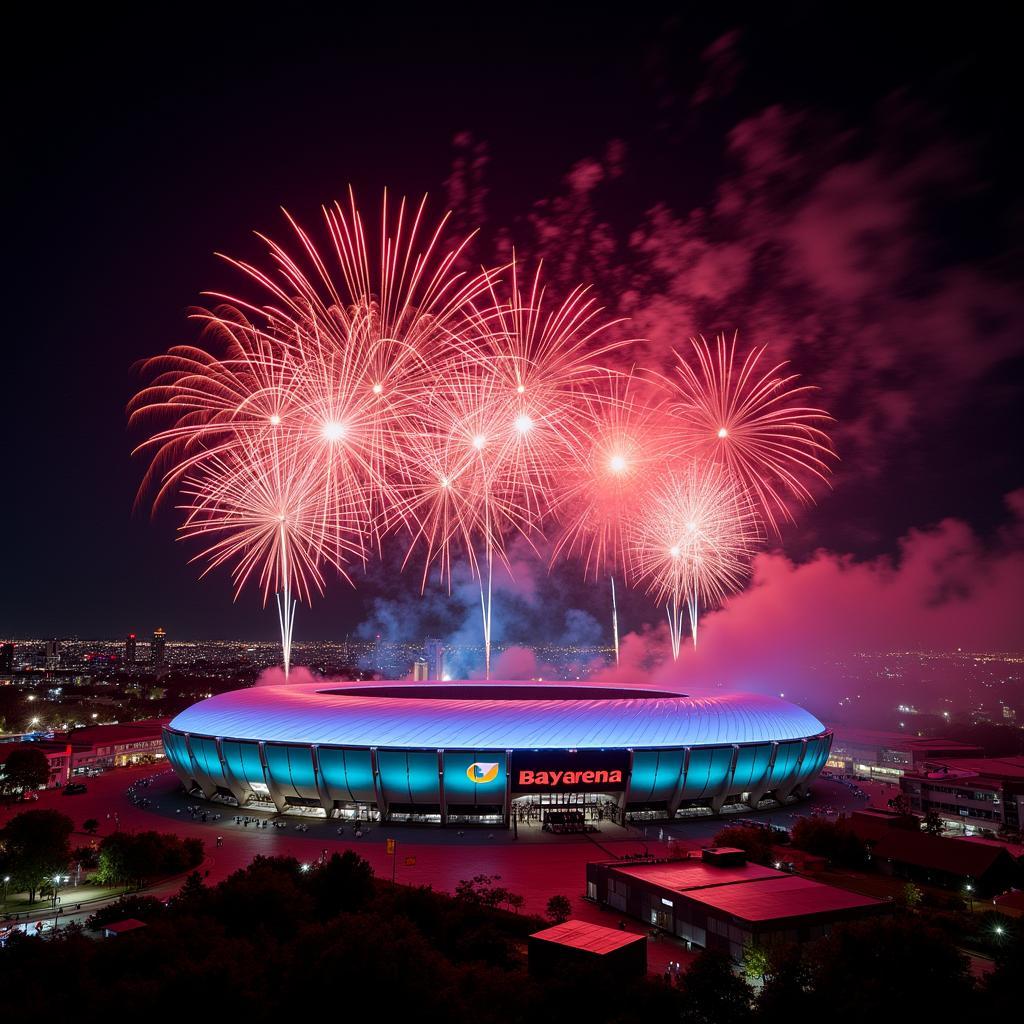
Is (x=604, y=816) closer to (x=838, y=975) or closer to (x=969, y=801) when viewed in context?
(x=969, y=801)

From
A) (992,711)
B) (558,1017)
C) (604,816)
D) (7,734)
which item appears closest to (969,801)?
(604,816)

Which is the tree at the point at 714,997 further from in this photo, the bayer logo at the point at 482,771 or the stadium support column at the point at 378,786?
the stadium support column at the point at 378,786

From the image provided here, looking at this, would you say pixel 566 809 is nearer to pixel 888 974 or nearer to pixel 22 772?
pixel 888 974

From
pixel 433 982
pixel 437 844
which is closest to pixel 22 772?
pixel 437 844

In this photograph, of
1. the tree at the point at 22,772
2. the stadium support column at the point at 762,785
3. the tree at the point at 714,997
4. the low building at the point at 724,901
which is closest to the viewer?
the tree at the point at 714,997

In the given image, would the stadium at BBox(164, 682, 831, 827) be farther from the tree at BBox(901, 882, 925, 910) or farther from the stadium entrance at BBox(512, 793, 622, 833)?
the tree at BBox(901, 882, 925, 910)

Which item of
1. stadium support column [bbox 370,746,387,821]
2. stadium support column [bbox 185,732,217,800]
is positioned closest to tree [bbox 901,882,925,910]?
stadium support column [bbox 370,746,387,821]

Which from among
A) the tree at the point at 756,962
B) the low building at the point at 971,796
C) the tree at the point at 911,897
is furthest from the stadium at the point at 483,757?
the tree at the point at 756,962

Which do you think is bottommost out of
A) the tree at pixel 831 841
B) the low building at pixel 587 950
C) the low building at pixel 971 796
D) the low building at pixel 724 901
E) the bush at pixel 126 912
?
the low building at pixel 971 796
